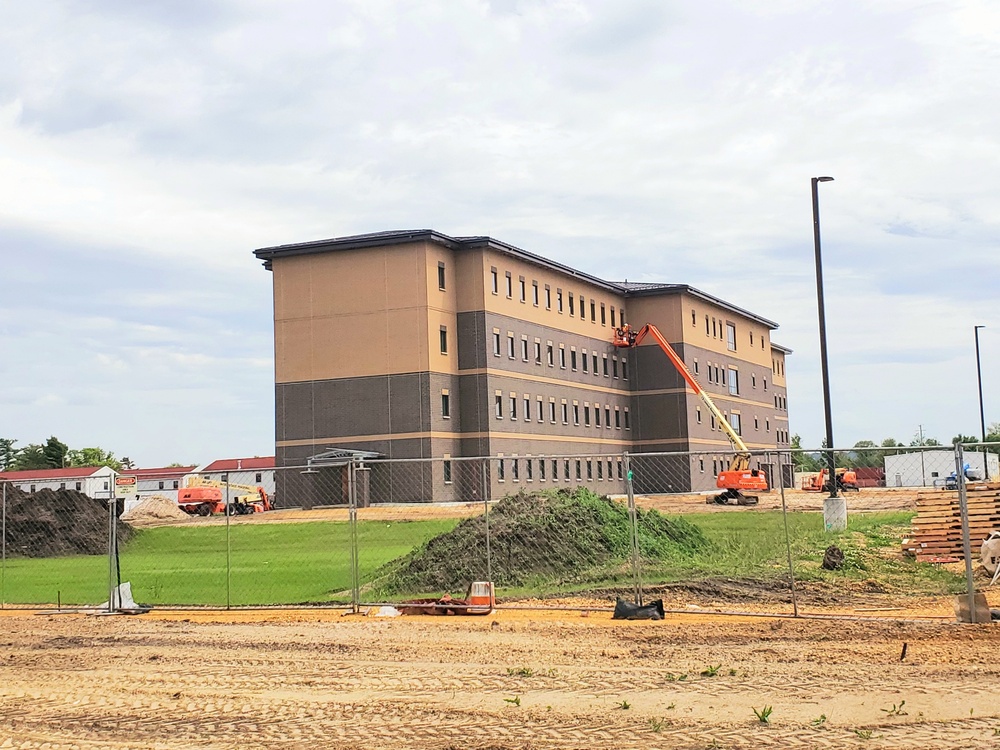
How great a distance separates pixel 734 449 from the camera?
7231cm

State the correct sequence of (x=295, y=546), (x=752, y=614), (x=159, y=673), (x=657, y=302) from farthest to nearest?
(x=657, y=302) → (x=295, y=546) → (x=752, y=614) → (x=159, y=673)

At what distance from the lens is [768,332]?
11338 centimetres

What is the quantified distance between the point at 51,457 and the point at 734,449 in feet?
289

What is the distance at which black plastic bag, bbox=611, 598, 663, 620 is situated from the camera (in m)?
16.7

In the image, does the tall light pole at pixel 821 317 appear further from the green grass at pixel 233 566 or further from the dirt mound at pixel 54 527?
the dirt mound at pixel 54 527

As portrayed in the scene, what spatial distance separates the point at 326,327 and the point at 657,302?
3043cm

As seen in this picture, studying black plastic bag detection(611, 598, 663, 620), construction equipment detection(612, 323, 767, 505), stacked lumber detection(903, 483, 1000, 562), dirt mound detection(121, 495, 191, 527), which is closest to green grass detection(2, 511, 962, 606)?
stacked lumber detection(903, 483, 1000, 562)

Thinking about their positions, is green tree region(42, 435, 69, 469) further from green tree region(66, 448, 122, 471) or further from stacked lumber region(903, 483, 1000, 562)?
stacked lumber region(903, 483, 1000, 562)

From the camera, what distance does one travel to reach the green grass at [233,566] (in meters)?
22.9

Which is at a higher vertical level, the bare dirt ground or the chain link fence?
the chain link fence

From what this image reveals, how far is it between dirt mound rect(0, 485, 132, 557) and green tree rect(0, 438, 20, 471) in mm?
107359

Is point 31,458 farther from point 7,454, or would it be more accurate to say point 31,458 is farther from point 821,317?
point 821,317

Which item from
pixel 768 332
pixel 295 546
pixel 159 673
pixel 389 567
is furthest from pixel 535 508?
pixel 768 332

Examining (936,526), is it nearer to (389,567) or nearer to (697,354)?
(389,567)
